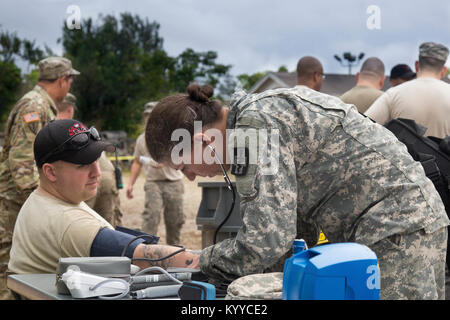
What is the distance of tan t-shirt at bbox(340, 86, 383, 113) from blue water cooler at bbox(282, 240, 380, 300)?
148 inches

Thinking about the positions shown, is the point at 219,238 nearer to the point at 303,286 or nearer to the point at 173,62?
the point at 303,286

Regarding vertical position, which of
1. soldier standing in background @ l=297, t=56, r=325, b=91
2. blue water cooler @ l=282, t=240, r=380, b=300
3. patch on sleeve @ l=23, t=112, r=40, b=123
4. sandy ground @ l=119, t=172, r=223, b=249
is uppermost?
soldier standing in background @ l=297, t=56, r=325, b=91

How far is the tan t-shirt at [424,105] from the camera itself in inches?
161

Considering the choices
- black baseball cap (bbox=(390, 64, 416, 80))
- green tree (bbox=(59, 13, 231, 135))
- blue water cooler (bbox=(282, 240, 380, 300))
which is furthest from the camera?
green tree (bbox=(59, 13, 231, 135))

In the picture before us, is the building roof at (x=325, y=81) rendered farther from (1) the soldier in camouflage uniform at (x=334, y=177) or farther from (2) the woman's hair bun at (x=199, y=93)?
(1) the soldier in camouflage uniform at (x=334, y=177)

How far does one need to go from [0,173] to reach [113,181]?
1291mm

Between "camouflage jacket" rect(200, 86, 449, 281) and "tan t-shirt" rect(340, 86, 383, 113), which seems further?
→ "tan t-shirt" rect(340, 86, 383, 113)

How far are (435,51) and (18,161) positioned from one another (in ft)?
10.8

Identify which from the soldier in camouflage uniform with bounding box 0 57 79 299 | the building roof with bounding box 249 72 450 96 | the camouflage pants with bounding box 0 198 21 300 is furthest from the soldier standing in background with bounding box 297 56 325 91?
the building roof with bounding box 249 72 450 96

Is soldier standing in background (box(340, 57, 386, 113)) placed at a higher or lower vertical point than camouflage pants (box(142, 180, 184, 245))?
higher

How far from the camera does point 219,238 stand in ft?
12.0

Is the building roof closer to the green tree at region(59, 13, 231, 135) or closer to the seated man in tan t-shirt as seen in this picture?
the green tree at region(59, 13, 231, 135)

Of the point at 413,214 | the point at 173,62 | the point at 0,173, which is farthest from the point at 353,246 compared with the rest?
the point at 173,62

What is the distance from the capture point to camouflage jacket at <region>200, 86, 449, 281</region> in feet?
6.16
